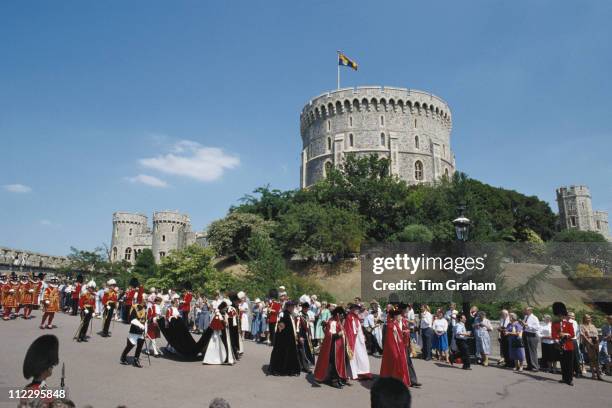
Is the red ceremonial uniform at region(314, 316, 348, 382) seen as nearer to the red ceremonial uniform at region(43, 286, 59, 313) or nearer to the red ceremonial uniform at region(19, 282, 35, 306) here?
the red ceremonial uniform at region(43, 286, 59, 313)

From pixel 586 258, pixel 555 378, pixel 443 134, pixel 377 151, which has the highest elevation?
pixel 443 134

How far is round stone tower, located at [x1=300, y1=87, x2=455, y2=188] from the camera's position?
57.2 m

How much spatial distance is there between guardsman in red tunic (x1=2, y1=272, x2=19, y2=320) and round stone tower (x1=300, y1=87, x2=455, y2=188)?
4300 cm

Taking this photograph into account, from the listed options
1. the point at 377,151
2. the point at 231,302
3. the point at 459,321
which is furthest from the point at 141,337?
the point at 377,151

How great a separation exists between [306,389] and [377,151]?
50.2 m

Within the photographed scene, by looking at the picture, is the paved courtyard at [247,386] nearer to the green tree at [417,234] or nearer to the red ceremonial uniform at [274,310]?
the red ceremonial uniform at [274,310]

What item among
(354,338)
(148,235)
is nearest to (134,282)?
(354,338)

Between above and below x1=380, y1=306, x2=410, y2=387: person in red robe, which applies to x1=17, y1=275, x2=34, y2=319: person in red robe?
above

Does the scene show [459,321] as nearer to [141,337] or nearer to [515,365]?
[515,365]

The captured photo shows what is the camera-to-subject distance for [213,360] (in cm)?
1088

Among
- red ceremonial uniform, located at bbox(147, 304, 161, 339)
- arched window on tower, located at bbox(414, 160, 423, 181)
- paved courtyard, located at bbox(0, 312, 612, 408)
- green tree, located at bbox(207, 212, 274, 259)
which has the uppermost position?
arched window on tower, located at bbox(414, 160, 423, 181)

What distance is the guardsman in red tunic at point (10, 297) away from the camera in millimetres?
16703

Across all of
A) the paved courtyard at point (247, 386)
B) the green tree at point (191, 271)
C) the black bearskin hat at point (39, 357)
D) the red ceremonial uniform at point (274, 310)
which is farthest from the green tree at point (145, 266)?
the black bearskin hat at point (39, 357)

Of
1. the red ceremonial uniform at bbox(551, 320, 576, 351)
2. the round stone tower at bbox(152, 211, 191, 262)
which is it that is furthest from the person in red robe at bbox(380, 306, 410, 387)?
the round stone tower at bbox(152, 211, 191, 262)
